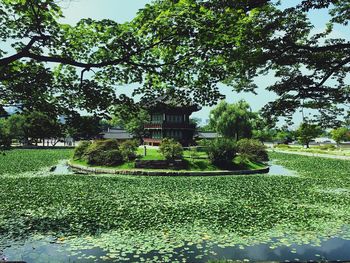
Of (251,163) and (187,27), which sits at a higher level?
(187,27)

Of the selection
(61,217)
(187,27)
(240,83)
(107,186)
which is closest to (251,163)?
(107,186)

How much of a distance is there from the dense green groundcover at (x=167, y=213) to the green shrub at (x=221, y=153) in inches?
302

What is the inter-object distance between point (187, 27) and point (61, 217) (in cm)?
831

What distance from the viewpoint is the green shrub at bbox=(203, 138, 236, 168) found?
2700 cm

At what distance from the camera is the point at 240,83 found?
11.0m

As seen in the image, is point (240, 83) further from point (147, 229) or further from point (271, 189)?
point (271, 189)

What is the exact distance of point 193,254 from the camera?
7.88 meters

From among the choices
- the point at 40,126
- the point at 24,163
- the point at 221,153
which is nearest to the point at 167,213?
the point at 40,126

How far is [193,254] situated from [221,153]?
19462 millimetres

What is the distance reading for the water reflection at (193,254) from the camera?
25.0ft

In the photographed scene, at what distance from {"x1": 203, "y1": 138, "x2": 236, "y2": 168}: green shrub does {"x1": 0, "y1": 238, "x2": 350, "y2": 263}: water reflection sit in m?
18.4

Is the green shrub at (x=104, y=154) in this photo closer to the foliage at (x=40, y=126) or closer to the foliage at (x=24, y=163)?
the foliage at (x=24, y=163)

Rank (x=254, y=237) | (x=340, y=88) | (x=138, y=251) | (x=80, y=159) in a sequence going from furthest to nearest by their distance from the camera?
(x=80, y=159), (x=340, y=88), (x=254, y=237), (x=138, y=251)

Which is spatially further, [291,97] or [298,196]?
[298,196]
